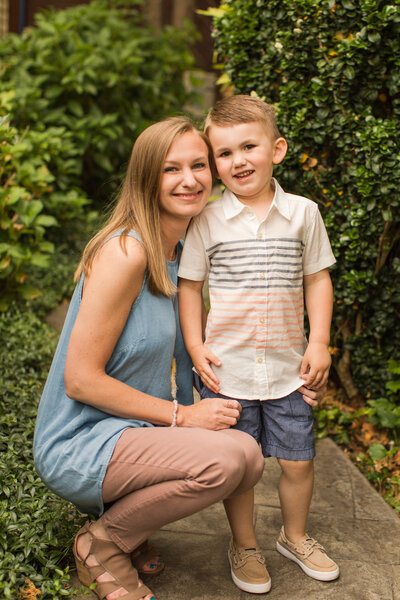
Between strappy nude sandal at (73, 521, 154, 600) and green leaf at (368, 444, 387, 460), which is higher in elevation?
strappy nude sandal at (73, 521, 154, 600)

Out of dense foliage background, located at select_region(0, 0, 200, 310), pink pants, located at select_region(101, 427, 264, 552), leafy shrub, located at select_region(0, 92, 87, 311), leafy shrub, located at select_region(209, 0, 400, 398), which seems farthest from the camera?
dense foliage background, located at select_region(0, 0, 200, 310)

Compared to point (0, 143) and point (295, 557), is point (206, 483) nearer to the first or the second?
point (295, 557)

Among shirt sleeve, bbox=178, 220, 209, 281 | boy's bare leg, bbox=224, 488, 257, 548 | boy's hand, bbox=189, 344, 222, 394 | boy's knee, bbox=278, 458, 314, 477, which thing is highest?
shirt sleeve, bbox=178, 220, 209, 281

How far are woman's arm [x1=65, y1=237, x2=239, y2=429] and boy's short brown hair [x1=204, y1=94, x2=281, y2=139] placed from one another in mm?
565

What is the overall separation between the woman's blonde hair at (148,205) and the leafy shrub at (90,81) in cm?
337

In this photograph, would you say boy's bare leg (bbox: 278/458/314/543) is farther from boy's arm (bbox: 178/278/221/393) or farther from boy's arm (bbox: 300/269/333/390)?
boy's arm (bbox: 178/278/221/393)

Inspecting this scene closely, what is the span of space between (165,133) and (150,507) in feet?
4.19

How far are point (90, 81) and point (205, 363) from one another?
456 cm

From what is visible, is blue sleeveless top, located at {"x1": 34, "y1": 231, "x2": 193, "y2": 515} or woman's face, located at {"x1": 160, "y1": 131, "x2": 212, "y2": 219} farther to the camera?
woman's face, located at {"x1": 160, "y1": 131, "x2": 212, "y2": 219}

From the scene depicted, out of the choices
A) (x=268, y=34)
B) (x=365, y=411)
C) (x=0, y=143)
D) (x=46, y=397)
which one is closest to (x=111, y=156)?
(x=0, y=143)

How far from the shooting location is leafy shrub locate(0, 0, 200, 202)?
5.82 meters

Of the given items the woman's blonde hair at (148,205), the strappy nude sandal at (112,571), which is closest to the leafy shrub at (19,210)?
the woman's blonde hair at (148,205)

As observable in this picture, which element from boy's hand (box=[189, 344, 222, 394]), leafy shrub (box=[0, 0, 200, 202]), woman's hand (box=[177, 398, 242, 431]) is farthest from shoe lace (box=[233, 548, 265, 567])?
leafy shrub (box=[0, 0, 200, 202])

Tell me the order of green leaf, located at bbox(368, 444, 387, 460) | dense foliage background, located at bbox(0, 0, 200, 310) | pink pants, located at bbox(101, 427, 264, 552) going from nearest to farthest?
pink pants, located at bbox(101, 427, 264, 552) < green leaf, located at bbox(368, 444, 387, 460) < dense foliage background, located at bbox(0, 0, 200, 310)
